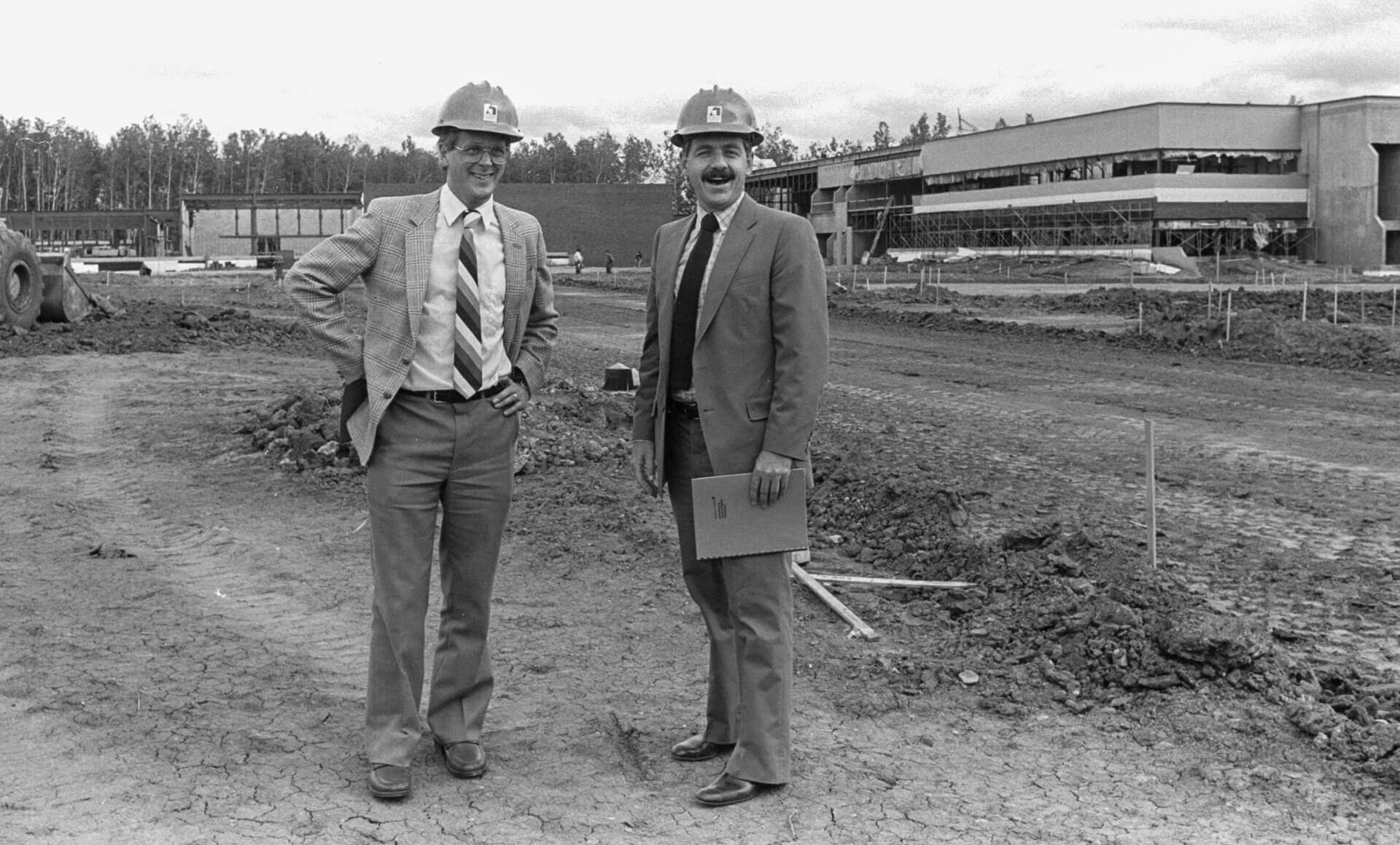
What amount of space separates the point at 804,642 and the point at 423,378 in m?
2.67

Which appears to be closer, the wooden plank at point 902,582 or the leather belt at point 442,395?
the leather belt at point 442,395

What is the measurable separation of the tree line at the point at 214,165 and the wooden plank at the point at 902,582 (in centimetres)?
14823

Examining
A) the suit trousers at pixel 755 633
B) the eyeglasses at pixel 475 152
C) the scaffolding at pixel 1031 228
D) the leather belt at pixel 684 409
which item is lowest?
the suit trousers at pixel 755 633

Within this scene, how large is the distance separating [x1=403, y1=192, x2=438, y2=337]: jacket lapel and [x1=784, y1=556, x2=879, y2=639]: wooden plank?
94.7 inches

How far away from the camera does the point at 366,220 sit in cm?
491

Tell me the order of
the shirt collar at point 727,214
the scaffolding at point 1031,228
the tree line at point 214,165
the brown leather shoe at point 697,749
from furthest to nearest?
the tree line at point 214,165
the scaffolding at point 1031,228
the brown leather shoe at point 697,749
the shirt collar at point 727,214

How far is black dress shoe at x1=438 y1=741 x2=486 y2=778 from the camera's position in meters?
4.97

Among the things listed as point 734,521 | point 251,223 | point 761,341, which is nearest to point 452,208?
point 761,341

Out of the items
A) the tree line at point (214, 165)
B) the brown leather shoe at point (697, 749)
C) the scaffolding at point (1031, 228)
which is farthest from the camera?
the tree line at point (214, 165)

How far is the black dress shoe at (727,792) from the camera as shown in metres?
4.74

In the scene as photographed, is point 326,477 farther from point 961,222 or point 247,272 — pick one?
point 961,222

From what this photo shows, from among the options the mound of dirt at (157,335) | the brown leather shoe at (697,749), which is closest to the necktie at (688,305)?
the brown leather shoe at (697,749)

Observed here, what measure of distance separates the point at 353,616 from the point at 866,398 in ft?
37.0

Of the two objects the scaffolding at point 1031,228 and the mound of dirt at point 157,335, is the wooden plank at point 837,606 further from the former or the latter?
the scaffolding at point 1031,228
